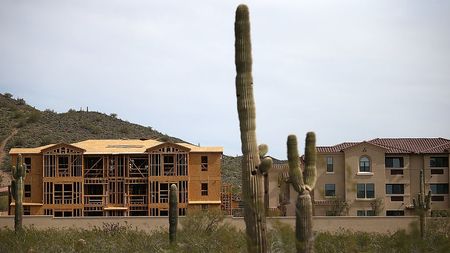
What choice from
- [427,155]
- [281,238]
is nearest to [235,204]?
[427,155]

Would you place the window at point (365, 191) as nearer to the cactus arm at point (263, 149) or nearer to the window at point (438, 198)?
the window at point (438, 198)

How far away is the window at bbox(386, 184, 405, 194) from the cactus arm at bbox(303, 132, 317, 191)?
38985 millimetres

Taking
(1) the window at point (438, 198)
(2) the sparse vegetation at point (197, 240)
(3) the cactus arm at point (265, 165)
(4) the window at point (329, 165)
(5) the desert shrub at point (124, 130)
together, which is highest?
(5) the desert shrub at point (124, 130)

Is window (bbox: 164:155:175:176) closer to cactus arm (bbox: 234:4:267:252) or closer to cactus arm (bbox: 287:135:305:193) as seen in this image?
cactus arm (bbox: 287:135:305:193)

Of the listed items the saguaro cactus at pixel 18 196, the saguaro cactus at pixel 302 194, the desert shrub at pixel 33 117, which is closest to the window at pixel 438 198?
the saguaro cactus at pixel 18 196

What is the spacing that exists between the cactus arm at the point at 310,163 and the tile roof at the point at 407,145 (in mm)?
37314

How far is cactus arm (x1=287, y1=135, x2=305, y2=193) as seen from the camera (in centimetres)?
2134

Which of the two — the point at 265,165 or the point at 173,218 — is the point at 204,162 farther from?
the point at 265,165

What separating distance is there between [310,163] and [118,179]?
38.3m

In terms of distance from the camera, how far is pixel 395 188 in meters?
60.5

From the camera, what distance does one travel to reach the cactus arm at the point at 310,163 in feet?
71.3

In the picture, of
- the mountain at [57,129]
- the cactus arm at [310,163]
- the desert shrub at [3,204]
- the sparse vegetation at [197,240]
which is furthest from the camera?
the mountain at [57,129]

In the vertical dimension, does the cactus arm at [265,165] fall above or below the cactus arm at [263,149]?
below

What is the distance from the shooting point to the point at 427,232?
32.2 m
